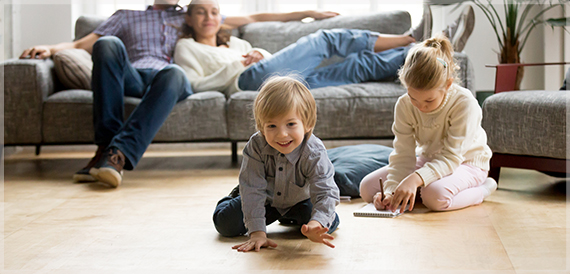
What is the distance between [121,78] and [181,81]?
0.25 metres

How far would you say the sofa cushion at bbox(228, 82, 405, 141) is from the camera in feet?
7.70

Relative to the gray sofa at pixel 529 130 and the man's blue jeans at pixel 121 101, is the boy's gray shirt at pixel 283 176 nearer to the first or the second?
the gray sofa at pixel 529 130

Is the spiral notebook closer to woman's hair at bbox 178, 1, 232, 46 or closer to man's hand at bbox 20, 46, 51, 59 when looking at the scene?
woman's hair at bbox 178, 1, 232, 46

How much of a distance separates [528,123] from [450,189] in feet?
1.42

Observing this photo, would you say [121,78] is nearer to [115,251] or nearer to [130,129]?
[130,129]

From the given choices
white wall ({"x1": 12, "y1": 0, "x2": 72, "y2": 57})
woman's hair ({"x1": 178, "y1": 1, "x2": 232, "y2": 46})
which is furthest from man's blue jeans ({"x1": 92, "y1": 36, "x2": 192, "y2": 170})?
white wall ({"x1": 12, "y1": 0, "x2": 72, "y2": 57})

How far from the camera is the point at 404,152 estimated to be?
162 centimetres

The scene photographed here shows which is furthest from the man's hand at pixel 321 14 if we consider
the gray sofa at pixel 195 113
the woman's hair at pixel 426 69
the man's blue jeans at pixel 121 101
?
the woman's hair at pixel 426 69

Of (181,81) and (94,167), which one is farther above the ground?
(181,81)

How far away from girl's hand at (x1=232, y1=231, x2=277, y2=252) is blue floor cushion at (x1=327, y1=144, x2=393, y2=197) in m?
0.59

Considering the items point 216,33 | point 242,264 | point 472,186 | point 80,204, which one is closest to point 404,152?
point 472,186

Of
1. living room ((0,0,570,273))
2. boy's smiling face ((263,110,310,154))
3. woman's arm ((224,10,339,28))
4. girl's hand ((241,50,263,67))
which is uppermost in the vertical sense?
woman's arm ((224,10,339,28))

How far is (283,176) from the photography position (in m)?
1.26

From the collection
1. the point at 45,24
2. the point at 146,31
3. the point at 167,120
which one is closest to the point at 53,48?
the point at 146,31
